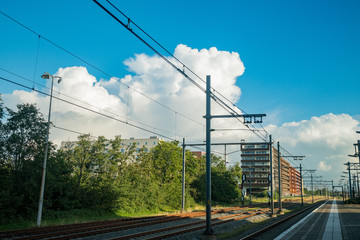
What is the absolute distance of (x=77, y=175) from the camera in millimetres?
31922

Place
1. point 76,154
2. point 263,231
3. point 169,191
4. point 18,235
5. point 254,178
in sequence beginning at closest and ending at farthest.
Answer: point 18,235, point 263,231, point 76,154, point 169,191, point 254,178

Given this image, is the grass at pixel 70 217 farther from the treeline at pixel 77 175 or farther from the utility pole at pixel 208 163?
the utility pole at pixel 208 163

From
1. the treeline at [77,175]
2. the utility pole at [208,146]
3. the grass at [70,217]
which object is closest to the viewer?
the utility pole at [208,146]

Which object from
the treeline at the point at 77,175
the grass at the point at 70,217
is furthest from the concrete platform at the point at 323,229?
the treeline at the point at 77,175

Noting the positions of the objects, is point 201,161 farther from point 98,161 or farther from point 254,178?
point 254,178

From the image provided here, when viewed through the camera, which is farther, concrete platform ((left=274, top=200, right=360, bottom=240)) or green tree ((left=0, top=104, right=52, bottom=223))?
green tree ((left=0, top=104, right=52, bottom=223))

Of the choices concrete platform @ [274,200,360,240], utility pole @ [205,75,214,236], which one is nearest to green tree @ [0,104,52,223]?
utility pole @ [205,75,214,236]

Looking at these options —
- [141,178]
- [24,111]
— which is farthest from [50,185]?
[141,178]

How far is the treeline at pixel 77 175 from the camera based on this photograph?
24391mm

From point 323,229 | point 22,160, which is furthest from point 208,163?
point 22,160

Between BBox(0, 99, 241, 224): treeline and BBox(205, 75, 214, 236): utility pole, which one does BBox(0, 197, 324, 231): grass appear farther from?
BBox(205, 75, 214, 236): utility pole

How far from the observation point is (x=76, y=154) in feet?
109

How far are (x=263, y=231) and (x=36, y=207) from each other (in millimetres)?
18014

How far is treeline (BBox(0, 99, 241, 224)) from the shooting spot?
2439cm
